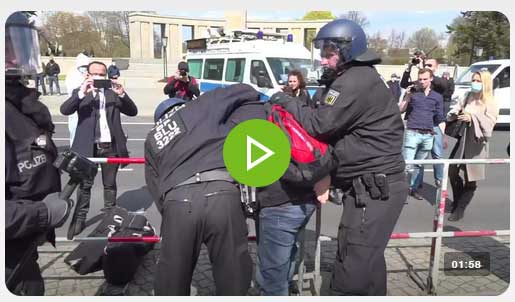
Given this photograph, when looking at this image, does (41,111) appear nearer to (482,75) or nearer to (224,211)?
(224,211)

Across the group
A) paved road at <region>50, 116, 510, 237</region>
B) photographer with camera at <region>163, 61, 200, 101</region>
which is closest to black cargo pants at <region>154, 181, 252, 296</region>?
paved road at <region>50, 116, 510, 237</region>

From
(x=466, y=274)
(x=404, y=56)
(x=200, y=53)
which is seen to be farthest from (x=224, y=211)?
(x=200, y=53)

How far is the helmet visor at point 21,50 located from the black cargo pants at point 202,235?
0.98 m

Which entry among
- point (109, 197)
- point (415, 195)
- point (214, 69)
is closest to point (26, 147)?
point (109, 197)

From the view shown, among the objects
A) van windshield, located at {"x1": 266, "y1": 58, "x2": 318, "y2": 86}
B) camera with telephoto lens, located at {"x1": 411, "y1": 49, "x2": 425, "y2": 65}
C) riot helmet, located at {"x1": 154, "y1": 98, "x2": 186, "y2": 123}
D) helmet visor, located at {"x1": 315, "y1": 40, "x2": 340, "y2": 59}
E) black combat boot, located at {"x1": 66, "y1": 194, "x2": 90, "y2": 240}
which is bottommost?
black combat boot, located at {"x1": 66, "y1": 194, "x2": 90, "y2": 240}

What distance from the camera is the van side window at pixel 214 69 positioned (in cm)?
1266

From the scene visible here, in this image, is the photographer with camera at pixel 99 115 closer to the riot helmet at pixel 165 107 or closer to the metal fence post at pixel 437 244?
the riot helmet at pixel 165 107

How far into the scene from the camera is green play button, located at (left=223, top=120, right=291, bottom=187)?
230 cm

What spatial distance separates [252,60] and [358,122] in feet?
31.8

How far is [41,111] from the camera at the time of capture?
226 cm

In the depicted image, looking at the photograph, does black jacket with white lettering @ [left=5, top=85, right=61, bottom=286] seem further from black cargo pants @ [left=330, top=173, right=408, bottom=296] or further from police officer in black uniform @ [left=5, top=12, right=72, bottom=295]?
black cargo pants @ [left=330, top=173, right=408, bottom=296]

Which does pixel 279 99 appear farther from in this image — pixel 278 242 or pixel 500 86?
pixel 500 86

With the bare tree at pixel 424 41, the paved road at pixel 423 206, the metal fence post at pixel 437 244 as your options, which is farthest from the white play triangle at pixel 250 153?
the bare tree at pixel 424 41

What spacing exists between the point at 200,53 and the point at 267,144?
12.1 meters
